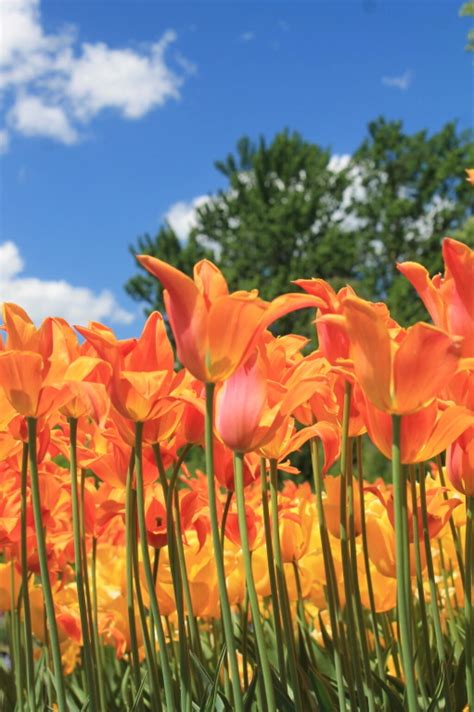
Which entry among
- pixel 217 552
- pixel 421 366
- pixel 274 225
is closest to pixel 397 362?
pixel 421 366

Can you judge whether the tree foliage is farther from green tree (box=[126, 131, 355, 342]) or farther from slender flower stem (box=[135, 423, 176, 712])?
slender flower stem (box=[135, 423, 176, 712])

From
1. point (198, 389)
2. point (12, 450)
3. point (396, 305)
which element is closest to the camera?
point (198, 389)

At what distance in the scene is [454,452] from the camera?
1.00 metres

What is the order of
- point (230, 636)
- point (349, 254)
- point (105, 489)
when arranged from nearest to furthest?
point (230, 636) < point (105, 489) < point (349, 254)

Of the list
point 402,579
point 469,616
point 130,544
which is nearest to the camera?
point 402,579

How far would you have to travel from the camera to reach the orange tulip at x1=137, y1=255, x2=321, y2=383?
833 millimetres

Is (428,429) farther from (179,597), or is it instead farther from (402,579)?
(179,597)

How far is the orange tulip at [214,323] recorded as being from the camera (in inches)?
32.8

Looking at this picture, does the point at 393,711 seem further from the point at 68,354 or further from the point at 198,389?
the point at 68,354

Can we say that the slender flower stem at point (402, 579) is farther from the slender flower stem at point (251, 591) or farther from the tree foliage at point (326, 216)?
the tree foliage at point (326, 216)

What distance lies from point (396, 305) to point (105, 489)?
2112 centimetres

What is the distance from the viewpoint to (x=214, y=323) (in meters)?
0.84

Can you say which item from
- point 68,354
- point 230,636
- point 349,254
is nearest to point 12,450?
point 68,354

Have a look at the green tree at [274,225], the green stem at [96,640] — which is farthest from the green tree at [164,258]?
the green stem at [96,640]
